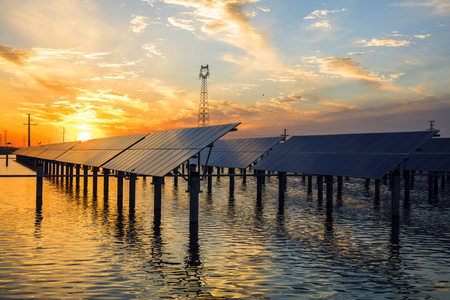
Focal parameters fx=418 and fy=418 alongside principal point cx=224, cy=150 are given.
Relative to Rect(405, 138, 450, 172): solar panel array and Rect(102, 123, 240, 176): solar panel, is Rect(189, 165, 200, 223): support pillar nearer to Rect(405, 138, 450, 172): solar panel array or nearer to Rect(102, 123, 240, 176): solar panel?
Rect(102, 123, 240, 176): solar panel

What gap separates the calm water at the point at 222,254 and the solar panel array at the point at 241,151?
50.1ft

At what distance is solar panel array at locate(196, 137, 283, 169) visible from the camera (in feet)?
171

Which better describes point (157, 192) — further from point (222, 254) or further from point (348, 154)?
point (348, 154)

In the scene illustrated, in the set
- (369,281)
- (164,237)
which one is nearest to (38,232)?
(164,237)

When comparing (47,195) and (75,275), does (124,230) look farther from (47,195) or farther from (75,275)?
(47,195)

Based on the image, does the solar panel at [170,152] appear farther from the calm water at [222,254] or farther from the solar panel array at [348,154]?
the solar panel array at [348,154]

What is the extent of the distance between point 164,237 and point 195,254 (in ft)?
14.9

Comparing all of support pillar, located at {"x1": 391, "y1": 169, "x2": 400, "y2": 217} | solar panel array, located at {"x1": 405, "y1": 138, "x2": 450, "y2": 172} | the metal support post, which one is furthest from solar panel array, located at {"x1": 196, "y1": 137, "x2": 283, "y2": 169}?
support pillar, located at {"x1": 391, "y1": 169, "x2": 400, "y2": 217}

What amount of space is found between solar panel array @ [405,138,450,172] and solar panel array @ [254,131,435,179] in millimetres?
10714

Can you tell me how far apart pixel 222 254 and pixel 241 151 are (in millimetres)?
38074

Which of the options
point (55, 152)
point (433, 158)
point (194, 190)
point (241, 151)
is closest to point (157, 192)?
point (194, 190)

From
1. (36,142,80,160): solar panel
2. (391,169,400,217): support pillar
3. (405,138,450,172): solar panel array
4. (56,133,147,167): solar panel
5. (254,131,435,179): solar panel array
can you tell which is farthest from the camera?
(36,142,80,160): solar panel

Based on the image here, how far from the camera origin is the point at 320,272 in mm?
17750

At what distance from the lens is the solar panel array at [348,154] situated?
3328 centimetres
